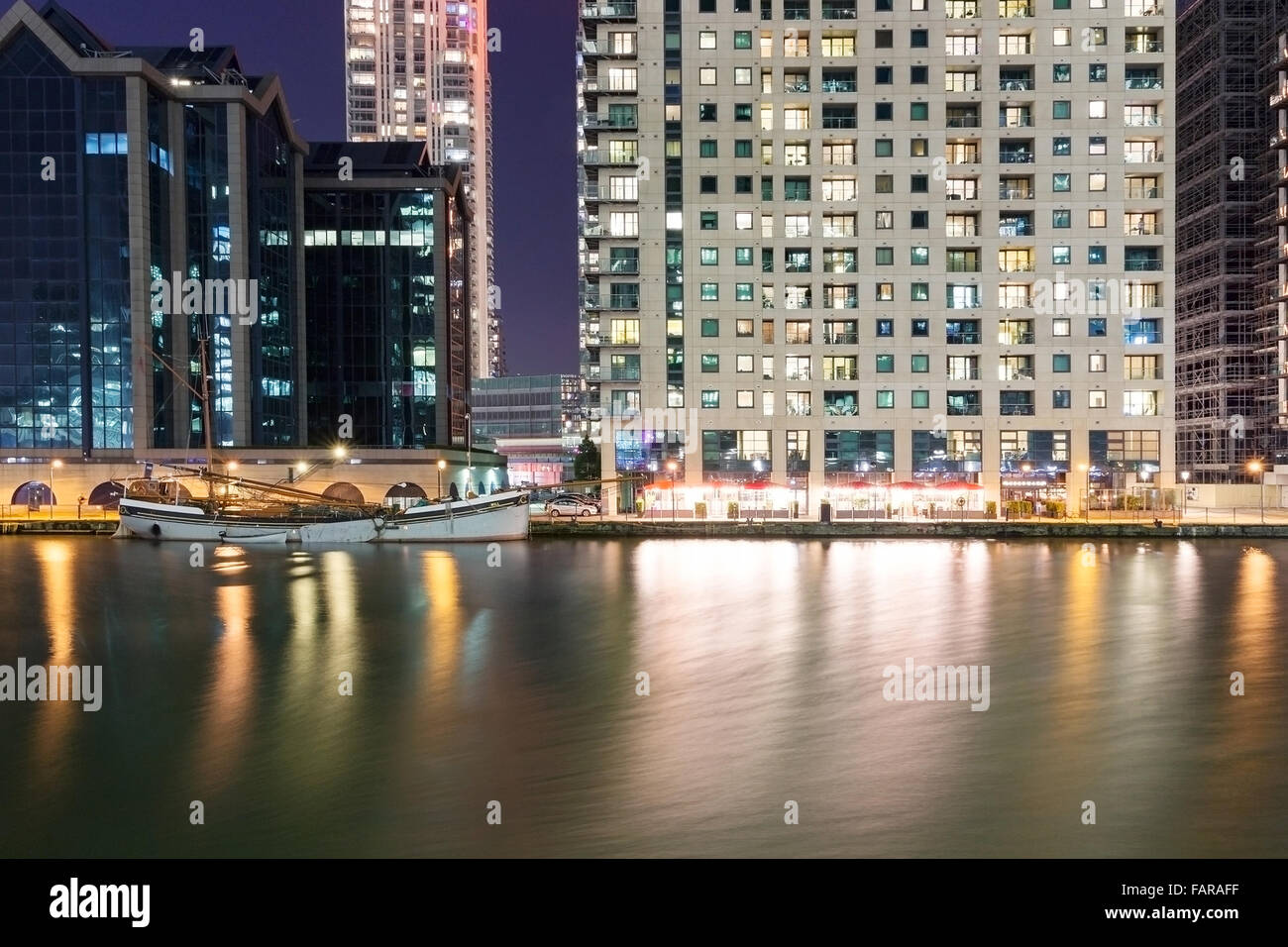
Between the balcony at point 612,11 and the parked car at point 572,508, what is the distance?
143 ft

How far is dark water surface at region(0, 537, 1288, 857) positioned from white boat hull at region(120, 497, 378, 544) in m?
22.5

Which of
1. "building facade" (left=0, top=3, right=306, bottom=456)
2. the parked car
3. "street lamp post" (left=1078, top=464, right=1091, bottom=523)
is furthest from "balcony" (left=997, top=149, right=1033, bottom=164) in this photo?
"building facade" (left=0, top=3, right=306, bottom=456)

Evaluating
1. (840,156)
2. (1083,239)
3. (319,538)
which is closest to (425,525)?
(319,538)

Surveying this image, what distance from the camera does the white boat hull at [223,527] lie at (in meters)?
64.2

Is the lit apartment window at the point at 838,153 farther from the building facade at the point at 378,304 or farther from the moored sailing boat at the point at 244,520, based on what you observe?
the moored sailing boat at the point at 244,520

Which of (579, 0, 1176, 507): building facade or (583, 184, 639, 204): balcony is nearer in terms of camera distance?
(579, 0, 1176, 507): building facade

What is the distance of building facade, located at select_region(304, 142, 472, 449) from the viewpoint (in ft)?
320

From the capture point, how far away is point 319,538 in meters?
64.6

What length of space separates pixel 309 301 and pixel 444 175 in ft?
69.6

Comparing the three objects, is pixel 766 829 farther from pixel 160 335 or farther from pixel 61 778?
pixel 160 335

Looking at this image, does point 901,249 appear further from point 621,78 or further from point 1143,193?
point 621,78

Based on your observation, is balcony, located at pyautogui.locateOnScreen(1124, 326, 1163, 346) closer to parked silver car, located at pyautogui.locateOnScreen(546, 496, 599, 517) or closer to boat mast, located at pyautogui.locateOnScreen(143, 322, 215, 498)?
parked silver car, located at pyautogui.locateOnScreen(546, 496, 599, 517)

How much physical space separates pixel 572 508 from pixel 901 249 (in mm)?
37486
